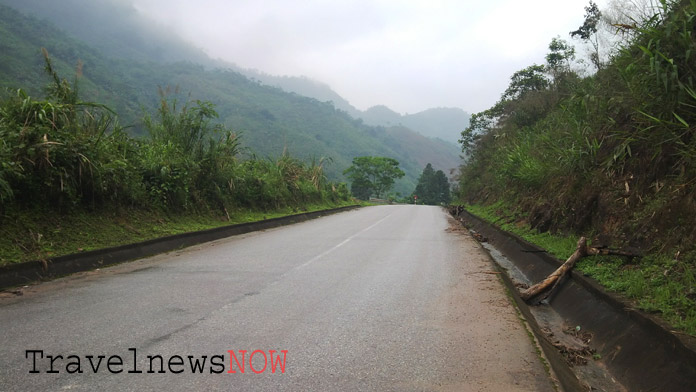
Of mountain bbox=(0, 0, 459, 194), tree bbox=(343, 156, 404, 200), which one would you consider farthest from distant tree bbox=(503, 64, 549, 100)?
tree bbox=(343, 156, 404, 200)

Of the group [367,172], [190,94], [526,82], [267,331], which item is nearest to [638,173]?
[267,331]

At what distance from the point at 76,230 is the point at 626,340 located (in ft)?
29.3

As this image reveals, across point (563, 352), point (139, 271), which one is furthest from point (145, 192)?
point (563, 352)

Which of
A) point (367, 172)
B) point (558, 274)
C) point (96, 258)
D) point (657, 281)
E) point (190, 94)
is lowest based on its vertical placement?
point (96, 258)

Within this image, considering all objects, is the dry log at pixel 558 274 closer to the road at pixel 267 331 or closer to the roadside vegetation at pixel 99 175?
the road at pixel 267 331

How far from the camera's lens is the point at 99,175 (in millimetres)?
8766

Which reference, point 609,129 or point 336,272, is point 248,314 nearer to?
point 336,272

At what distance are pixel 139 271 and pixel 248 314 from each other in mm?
3500

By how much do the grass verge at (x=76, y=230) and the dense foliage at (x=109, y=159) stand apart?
0.86 feet

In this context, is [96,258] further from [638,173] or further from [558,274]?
[638,173]

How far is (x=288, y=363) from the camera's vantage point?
345cm

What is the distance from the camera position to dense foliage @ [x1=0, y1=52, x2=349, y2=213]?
752cm

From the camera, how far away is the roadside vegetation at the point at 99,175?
7305mm

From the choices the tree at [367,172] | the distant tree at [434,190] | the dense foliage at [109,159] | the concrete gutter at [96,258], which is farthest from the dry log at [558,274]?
the distant tree at [434,190]
